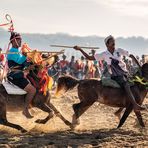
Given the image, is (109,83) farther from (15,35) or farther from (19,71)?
(15,35)

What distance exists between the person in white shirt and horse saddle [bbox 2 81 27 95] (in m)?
1.79

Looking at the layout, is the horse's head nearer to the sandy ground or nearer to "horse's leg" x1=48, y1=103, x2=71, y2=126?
the sandy ground

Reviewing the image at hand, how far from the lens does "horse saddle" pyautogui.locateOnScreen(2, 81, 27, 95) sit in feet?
37.8

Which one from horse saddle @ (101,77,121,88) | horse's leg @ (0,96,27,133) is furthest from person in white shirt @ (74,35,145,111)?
horse's leg @ (0,96,27,133)

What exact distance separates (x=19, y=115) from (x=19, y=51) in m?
2.87

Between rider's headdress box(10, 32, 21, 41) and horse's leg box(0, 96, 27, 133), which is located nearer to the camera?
horse's leg box(0, 96, 27, 133)

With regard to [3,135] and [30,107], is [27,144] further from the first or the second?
[30,107]

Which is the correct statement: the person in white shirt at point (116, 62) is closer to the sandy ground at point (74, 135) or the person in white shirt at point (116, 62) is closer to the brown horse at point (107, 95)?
the brown horse at point (107, 95)

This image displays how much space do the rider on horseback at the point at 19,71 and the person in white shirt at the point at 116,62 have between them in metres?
1.59

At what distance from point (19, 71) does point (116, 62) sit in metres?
2.33

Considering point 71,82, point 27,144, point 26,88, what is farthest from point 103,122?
point 27,144

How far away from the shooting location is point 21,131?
1146cm

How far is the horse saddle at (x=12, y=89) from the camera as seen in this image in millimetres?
11508

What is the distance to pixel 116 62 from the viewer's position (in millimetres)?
11594
